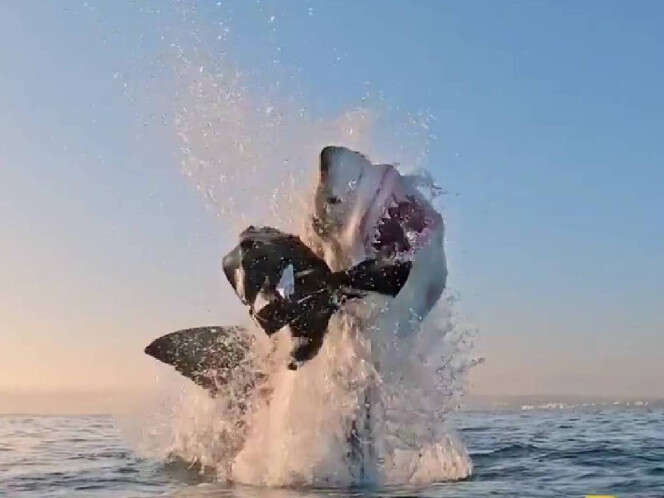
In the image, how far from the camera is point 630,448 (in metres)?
22.5

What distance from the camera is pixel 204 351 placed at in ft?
56.6

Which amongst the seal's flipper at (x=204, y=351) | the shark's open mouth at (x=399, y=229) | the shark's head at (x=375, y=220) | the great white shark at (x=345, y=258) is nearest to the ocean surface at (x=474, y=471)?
the seal's flipper at (x=204, y=351)

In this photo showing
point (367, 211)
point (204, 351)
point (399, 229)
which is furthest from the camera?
point (204, 351)

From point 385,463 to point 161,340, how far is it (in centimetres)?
473

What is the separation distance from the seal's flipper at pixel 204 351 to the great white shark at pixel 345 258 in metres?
2.65

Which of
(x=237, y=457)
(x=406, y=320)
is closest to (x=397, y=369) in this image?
(x=406, y=320)

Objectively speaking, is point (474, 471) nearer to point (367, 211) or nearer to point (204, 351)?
point (204, 351)

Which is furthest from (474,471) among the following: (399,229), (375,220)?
(375,220)

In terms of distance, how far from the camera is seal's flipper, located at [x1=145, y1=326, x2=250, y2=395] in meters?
17.1

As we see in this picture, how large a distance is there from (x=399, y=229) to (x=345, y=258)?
911 millimetres

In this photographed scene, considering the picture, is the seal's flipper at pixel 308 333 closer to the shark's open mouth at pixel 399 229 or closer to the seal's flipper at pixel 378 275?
the seal's flipper at pixel 378 275

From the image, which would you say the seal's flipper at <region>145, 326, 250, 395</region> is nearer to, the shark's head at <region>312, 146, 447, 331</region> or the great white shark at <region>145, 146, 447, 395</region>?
the great white shark at <region>145, 146, 447, 395</region>

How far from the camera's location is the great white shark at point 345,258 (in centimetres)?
1362

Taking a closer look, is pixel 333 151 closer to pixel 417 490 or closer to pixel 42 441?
pixel 417 490
